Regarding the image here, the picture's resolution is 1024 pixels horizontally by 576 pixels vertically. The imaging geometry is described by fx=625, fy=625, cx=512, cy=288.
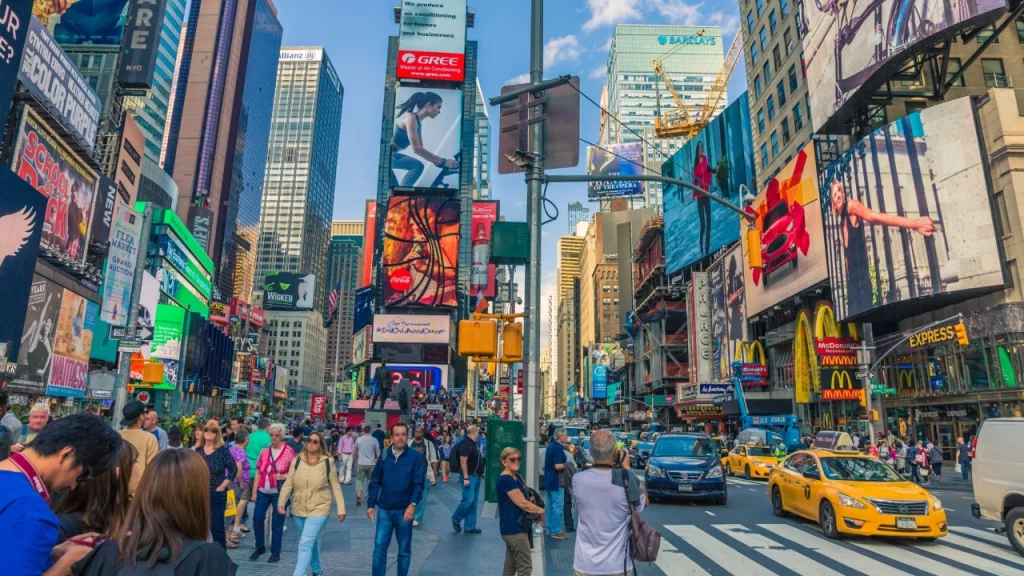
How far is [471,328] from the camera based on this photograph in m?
7.21

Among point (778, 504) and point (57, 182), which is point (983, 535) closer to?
point (778, 504)

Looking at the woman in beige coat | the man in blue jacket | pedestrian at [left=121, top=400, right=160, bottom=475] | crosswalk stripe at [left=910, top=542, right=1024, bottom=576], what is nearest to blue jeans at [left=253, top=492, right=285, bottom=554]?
the woman in beige coat

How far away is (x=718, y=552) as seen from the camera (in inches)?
395

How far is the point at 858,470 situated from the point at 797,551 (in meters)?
2.56

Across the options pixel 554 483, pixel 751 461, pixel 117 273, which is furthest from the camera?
pixel 751 461

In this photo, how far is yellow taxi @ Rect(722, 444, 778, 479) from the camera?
24.5 meters

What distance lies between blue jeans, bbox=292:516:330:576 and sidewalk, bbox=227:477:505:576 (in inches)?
19.3

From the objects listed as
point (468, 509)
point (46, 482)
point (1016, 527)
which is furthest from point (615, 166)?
point (46, 482)

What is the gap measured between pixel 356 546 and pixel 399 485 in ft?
10.4

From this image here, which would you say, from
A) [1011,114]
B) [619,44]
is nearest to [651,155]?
[619,44]

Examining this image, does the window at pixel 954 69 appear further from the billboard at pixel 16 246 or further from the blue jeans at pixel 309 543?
the billboard at pixel 16 246

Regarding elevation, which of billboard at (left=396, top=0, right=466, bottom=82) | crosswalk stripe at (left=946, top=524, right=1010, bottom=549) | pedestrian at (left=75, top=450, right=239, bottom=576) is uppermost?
billboard at (left=396, top=0, right=466, bottom=82)

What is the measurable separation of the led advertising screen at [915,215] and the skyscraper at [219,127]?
119m

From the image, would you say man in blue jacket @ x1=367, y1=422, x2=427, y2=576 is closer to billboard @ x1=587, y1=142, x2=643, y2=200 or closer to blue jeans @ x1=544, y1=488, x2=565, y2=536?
blue jeans @ x1=544, y1=488, x2=565, y2=536
